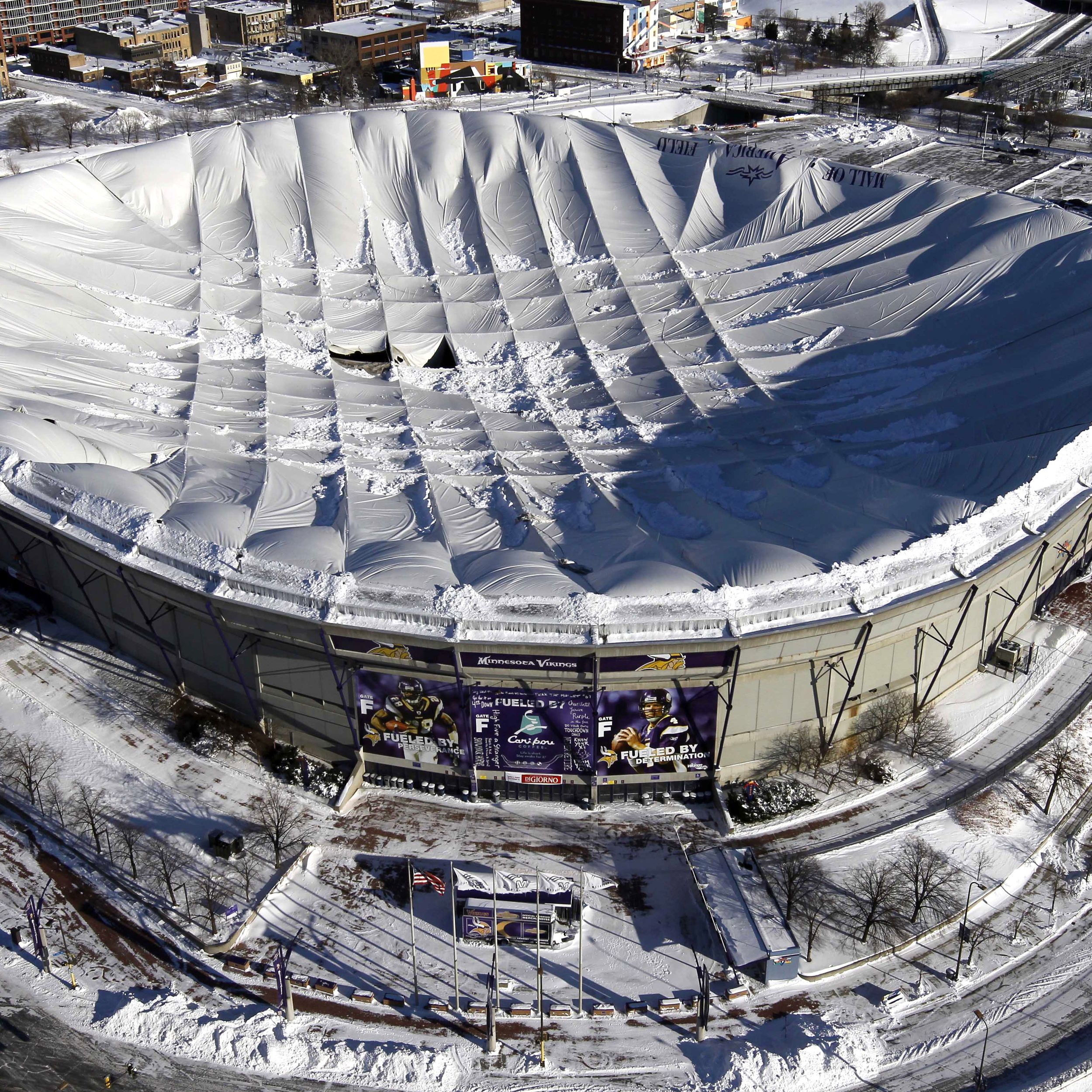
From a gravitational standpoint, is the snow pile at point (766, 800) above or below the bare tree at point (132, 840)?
below

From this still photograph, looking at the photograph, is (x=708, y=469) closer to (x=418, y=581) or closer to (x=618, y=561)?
(x=618, y=561)

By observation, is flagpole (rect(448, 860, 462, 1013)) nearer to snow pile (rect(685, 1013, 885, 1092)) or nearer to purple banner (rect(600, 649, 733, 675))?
snow pile (rect(685, 1013, 885, 1092))

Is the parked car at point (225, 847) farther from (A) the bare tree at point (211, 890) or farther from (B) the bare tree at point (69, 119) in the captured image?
(B) the bare tree at point (69, 119)

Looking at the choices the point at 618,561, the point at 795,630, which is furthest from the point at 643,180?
the point at 795,630

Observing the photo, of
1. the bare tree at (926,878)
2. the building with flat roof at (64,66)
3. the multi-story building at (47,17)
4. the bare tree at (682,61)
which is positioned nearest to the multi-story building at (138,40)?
the building with flat roof at (64,66)

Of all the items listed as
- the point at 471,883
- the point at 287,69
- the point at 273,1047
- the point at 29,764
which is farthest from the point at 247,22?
the point at 273,1047

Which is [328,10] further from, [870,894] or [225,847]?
[870,894]

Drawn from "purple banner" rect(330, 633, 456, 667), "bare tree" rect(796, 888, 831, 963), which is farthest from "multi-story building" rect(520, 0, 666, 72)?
"bare tree" rect(796, 888, 831, 963)
